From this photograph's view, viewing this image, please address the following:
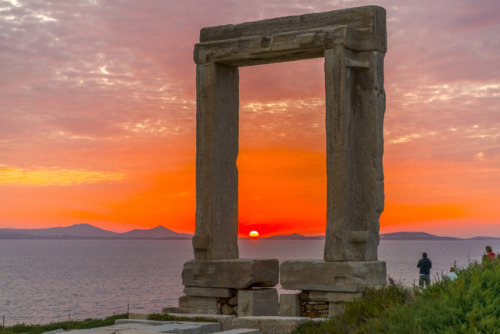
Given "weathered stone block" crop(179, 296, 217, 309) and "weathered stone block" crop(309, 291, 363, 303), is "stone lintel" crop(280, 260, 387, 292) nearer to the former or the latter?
"weathered stone block" crop(309, 291, 363, 303)

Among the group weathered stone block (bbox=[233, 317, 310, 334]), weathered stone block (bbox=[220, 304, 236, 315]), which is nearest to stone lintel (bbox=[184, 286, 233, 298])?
weathered stone block (bbox=[220, 304, 236, 315])

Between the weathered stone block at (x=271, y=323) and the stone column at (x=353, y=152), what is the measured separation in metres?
2.44

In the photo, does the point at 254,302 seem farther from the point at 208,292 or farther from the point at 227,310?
the point at 208,292

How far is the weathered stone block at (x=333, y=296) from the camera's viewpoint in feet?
46.1

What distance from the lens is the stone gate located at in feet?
47.8

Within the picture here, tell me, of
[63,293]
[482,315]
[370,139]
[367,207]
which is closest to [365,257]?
[367,207]

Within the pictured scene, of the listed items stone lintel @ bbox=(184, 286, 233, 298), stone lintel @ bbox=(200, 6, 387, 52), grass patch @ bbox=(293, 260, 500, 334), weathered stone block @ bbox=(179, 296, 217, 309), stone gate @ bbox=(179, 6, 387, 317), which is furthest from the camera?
weathered stone block @ bbox=(179, 296, 217, 309)

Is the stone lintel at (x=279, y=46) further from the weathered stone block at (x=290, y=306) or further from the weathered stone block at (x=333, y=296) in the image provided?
the weathered stone block at (x=290, y=306)

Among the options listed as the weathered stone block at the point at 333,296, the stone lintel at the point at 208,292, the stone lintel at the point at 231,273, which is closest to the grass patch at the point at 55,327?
the stone lintel at the point at 208,292

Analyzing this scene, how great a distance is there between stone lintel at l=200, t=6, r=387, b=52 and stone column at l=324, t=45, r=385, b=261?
36cm

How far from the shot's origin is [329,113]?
48.4ft

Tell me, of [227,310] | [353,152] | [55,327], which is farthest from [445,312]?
[55,327]

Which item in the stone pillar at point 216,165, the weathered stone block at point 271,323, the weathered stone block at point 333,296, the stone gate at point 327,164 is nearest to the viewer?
the weathered stone block at point 271,323

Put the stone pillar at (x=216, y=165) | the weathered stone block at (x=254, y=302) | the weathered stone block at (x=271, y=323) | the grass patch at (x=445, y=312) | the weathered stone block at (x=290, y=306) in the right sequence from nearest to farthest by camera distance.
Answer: the grass patch at (x=445, y=312) → the weathered stone block at (x=271, y=323) → the weathered stone block at (x=290, y=306) → the weathered stone block at (x=254, y=302) → the stone pillar at (x=216, y=165)
